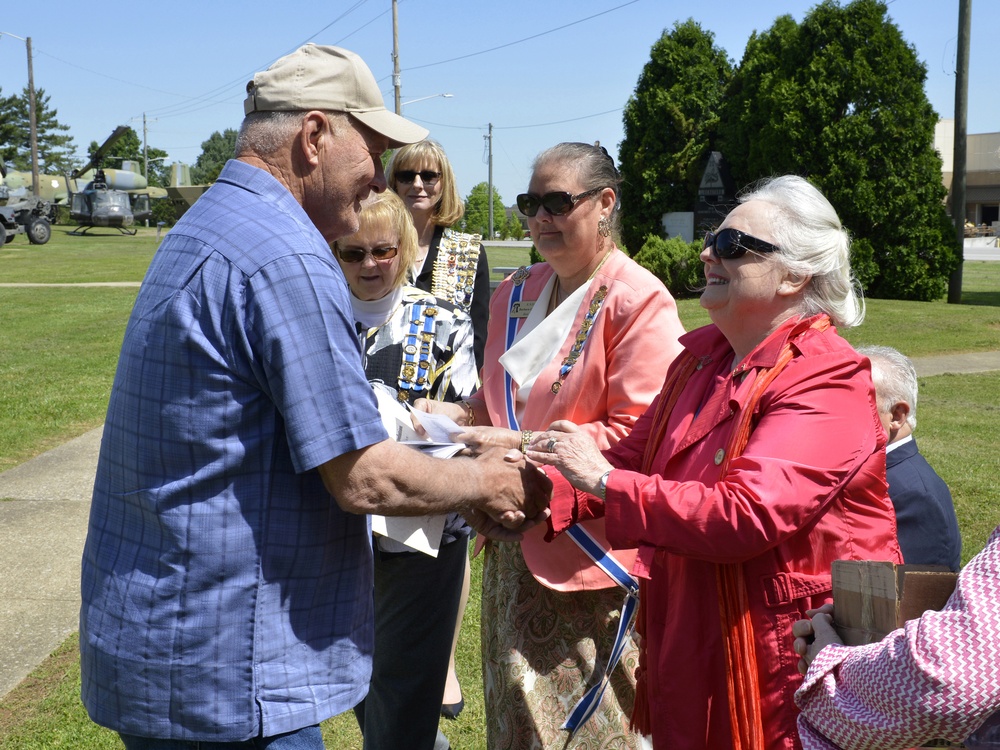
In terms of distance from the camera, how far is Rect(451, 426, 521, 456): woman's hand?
3.13m

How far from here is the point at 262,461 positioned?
2.01 metres

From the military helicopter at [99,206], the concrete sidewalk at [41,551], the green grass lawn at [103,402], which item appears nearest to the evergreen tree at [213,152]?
the military helicopter at [99,206]

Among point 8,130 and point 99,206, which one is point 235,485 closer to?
point 99,206

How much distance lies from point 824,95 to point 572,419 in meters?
18.2

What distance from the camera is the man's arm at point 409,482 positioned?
2.03 metres

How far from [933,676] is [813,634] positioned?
0.60m

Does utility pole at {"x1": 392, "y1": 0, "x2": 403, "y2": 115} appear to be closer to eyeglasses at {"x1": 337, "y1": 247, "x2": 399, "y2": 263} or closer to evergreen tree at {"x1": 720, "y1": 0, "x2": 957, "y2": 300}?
evergreen tree at {"x1": 720, "y1": 0, "x2": 957, "y2": 300}

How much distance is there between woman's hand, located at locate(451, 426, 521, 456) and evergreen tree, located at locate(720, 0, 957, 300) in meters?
17.0

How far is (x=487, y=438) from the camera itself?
317 centimetres

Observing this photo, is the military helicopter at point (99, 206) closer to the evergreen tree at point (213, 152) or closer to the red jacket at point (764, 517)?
the red jacket at point (764, 517)

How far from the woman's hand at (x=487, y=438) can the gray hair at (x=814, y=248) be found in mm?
1095

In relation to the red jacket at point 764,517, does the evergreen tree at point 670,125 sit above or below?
above

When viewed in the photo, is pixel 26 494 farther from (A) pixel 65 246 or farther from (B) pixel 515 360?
(A) pixel 65 246

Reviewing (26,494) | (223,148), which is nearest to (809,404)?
(26,494)
